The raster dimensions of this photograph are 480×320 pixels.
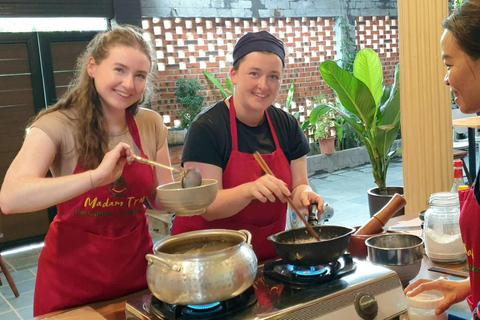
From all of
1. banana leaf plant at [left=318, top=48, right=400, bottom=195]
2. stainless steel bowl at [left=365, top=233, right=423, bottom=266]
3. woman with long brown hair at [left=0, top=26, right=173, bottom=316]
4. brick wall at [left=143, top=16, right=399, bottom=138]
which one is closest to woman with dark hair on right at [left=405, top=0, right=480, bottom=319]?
stainless steel bowl at [left=365, top=233, right=423, bottom=266]

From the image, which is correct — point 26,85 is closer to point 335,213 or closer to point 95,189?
point 335,213

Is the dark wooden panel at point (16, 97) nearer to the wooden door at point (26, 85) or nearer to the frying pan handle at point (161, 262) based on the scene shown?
the wooden door at point (26, 85)

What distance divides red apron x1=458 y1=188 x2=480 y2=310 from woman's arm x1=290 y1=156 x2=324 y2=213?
1.73 ft

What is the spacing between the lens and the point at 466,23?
124cm

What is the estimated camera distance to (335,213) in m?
5.99

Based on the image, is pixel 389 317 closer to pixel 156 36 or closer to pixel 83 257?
pixel 83 257

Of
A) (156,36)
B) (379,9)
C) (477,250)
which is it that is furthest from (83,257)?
(379,9)

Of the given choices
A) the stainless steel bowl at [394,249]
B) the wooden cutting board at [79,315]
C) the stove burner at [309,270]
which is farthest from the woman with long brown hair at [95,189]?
the stainless steel bowl at [394,249]

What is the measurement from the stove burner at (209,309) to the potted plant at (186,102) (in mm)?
6179

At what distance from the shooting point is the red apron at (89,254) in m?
1.69

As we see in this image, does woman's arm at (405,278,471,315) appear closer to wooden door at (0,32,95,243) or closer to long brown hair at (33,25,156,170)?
long brown hair at (33,25,156,170)

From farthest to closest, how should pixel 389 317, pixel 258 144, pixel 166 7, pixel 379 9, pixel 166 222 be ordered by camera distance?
1. pixel 379 9
2. pixel 166 7
3. pixel 166 222
4. pixel 258 144
5. pixel 389 317

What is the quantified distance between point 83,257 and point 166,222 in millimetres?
4044

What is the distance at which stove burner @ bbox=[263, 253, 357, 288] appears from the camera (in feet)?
4.15
